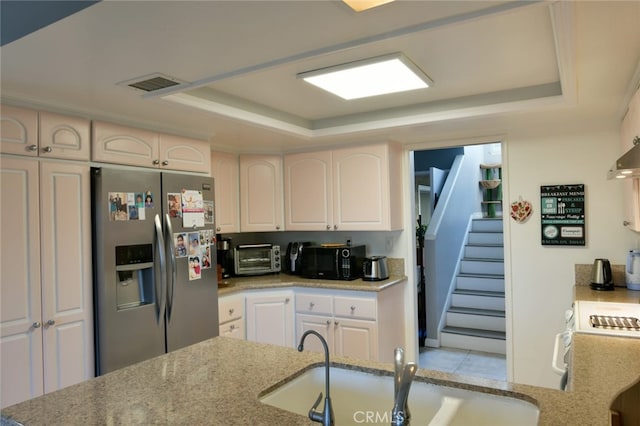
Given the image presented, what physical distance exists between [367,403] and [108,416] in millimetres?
Result: 896

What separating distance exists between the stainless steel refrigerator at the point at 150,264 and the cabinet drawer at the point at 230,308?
21 centimetres

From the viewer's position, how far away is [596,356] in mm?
1684

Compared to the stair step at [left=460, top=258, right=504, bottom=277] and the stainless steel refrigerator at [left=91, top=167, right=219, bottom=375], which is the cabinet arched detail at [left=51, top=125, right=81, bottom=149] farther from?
the stair step at [left=460, top=258, right=504, bottom=277]

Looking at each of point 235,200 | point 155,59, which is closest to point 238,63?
point 155,59

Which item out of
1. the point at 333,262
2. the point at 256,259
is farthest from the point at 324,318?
the point at 256,259

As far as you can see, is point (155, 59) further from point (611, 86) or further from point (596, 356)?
point (611, 86)

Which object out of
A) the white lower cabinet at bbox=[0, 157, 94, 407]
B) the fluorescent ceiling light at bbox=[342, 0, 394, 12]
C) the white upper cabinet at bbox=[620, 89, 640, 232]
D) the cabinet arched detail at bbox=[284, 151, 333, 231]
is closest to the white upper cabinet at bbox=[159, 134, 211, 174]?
the white lower cabinet at bbox=[0, 157, 94, 407]

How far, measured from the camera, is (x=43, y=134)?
2250 millimetres

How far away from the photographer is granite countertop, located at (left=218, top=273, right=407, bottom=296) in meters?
3.40

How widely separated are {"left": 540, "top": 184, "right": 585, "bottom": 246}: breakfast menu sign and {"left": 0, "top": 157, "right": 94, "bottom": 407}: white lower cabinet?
10.4ft

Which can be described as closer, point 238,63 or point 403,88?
point 238,63

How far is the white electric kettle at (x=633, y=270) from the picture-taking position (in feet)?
8.90

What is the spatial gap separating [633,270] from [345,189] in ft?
7.06

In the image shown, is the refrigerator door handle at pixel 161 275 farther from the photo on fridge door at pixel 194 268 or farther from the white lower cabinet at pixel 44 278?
the white lower cabinet at pixel 44 278
